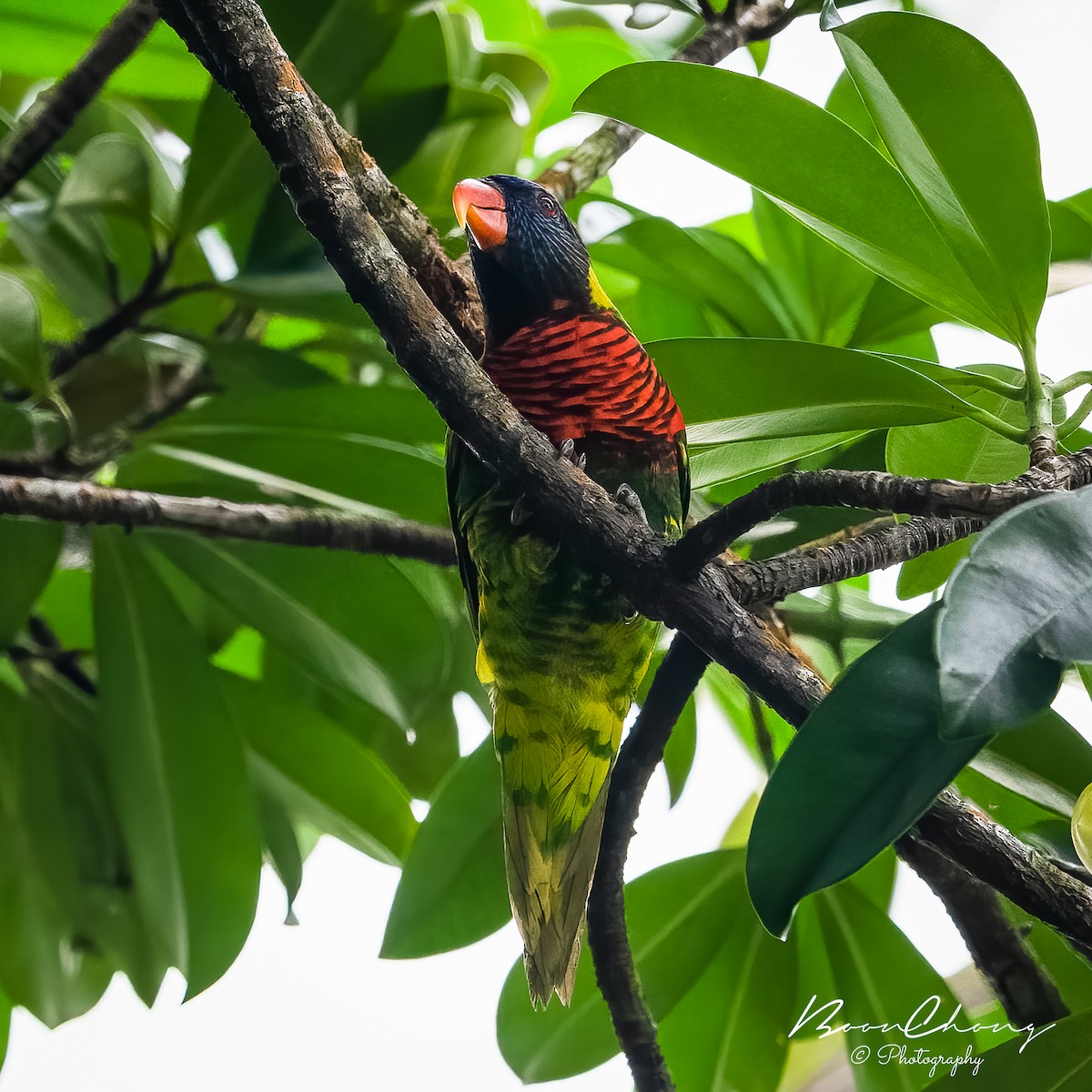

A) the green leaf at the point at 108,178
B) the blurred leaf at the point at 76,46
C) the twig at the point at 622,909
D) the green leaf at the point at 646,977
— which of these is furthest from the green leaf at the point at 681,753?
the blurred leaf at the point at 76,46

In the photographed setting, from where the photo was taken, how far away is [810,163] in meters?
0.67

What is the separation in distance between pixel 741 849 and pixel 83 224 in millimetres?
925

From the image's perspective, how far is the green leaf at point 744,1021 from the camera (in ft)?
2.95

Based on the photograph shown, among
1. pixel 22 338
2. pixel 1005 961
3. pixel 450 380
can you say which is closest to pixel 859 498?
pixel 450 380

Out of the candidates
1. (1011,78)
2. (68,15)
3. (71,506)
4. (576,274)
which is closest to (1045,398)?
(1011,78)

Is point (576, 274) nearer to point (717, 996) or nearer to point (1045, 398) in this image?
point (1045, 398)

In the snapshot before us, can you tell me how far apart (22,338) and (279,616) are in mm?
338

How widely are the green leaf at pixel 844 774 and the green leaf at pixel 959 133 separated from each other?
14.2 inches

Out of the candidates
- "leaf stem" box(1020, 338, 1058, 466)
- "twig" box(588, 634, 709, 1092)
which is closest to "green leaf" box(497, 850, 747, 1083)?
"twig" box(588, 634, 709, 1092)

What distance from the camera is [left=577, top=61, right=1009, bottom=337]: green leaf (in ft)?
2.14

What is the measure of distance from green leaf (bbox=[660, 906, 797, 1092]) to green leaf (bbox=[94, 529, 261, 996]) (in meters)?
0.47

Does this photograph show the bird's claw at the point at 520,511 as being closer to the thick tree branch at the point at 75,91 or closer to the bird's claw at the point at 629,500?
the bird's claw at the point at 629,500

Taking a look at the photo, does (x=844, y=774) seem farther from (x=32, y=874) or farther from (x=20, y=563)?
(x=32, y=874)

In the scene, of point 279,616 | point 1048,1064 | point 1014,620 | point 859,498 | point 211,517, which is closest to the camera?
point 1014,620
